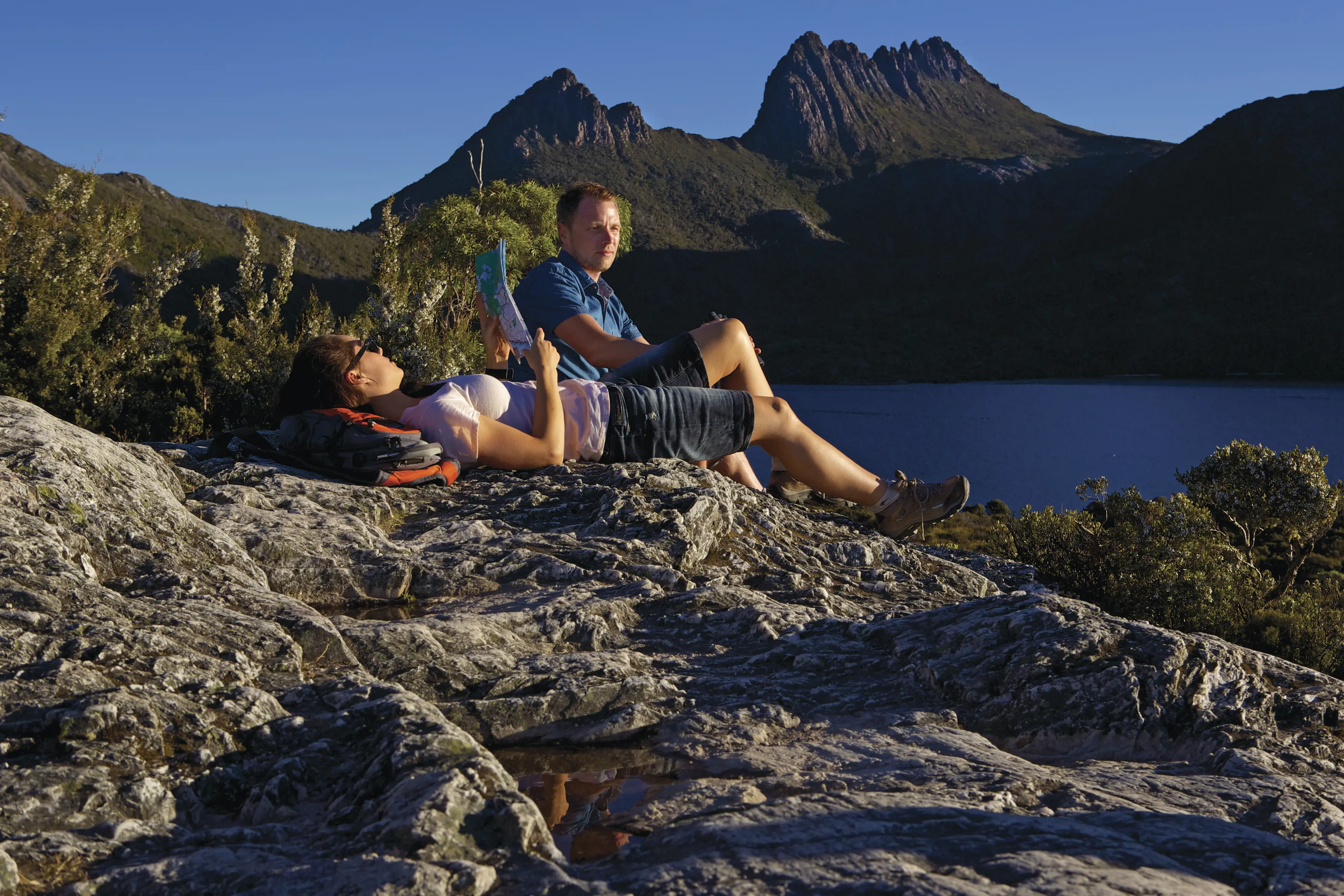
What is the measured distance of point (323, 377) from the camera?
420cm

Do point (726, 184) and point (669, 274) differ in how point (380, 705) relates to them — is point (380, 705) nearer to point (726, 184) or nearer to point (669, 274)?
point (669, 274)

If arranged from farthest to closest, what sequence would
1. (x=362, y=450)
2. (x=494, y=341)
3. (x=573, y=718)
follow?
(x=494, y=341) < (x=362, y=450) < (x=573, y=718)

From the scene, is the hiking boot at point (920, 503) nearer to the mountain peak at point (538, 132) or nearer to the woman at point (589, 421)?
the woman at point (589, 421)

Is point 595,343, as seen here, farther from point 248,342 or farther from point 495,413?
point 248,342

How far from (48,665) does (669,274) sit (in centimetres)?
9417

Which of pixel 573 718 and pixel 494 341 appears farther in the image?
pixel 494 341

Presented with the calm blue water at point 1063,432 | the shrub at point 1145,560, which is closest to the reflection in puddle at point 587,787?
the shrub at point 1145,560

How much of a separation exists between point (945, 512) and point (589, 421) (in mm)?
1970

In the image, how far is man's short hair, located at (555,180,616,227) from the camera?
18.1 feet

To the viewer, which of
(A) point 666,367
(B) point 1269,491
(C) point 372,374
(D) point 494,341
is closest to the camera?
(C) point 372,374

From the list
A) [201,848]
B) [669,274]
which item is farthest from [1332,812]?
[669,274]

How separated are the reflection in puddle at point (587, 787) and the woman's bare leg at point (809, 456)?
269cm

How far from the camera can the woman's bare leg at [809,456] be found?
15.6ft

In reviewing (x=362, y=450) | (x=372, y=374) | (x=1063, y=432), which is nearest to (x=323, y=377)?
(x=372, y=374)
